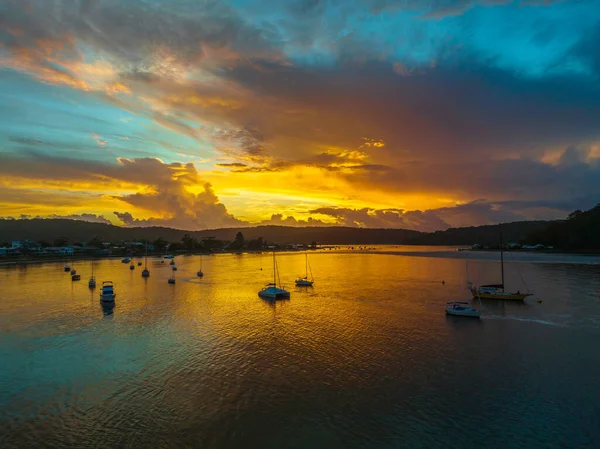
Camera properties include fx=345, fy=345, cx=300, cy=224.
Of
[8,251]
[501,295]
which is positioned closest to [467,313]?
[501,295]

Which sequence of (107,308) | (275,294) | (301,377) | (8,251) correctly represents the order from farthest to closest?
(8,251) < (275,294) < (107,308) < (301,377)

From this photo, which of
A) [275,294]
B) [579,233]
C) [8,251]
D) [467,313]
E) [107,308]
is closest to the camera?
[467,313]

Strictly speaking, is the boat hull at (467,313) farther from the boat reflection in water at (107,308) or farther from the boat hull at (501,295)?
the boat reflection in water at (107,308)

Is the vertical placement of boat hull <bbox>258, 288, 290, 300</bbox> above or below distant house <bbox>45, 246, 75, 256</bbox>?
below

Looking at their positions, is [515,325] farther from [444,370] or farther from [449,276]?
[449,276]

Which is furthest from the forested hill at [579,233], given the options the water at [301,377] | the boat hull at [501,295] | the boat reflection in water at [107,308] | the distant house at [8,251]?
the distant house at [8,251]

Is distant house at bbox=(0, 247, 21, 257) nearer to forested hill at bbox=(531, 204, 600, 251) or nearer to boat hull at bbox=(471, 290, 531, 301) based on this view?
boat hull at bbox=(471, 290, 531, 301)

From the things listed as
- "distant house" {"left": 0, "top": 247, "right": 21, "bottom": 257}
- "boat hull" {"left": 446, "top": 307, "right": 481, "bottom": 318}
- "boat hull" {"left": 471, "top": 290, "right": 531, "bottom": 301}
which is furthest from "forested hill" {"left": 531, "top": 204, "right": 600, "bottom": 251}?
"distant house" {"left": 0, "top": 247, "right": 21, "bottom": 257}

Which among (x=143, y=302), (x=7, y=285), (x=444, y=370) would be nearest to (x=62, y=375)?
(x=444, y=370)

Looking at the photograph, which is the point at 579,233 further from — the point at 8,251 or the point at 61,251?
the point at 8,251
